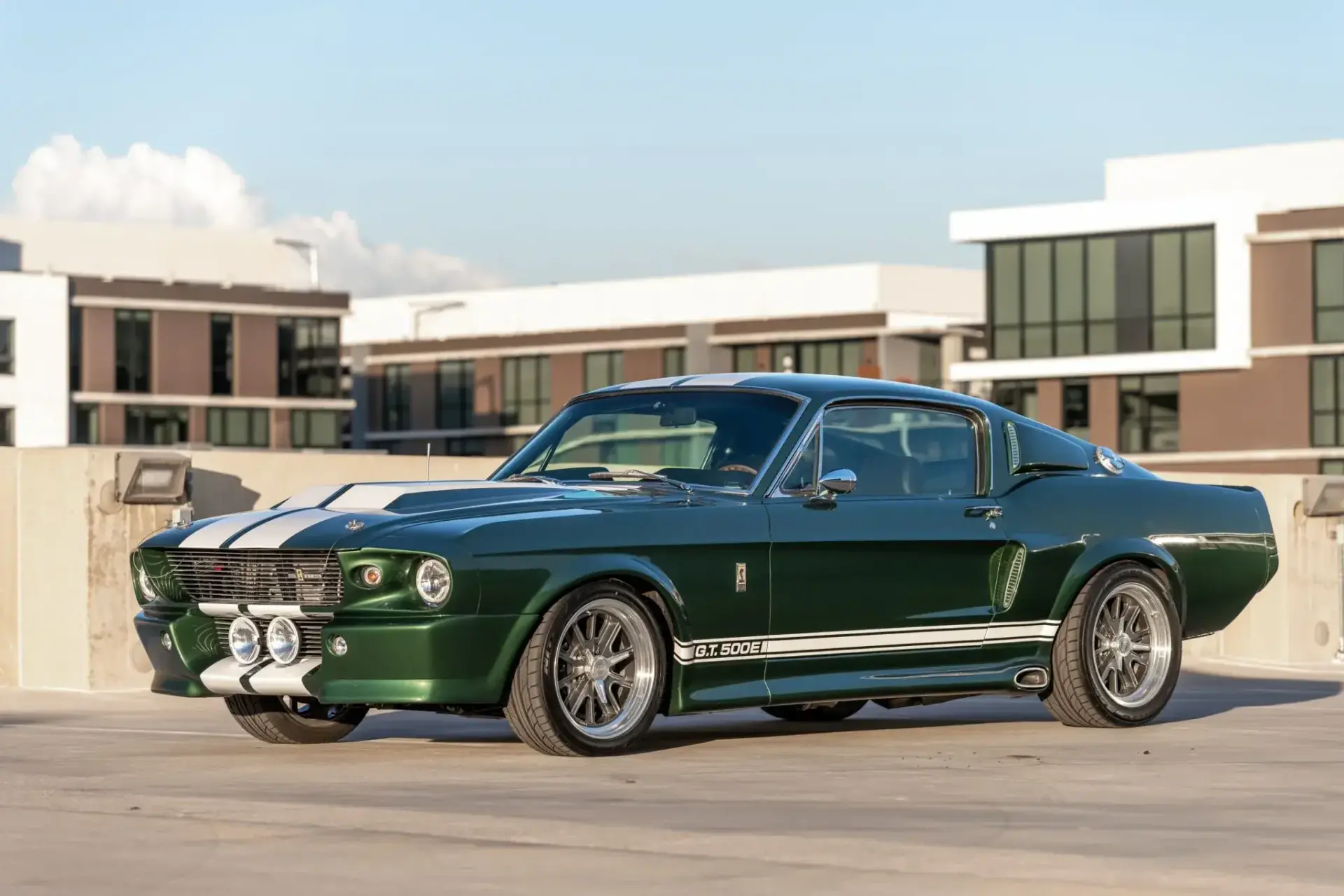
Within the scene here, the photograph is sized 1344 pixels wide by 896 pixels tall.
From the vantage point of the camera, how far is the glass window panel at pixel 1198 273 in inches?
2549

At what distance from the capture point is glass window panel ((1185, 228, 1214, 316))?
64750mm

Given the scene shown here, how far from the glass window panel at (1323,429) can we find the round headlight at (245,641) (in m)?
59.0

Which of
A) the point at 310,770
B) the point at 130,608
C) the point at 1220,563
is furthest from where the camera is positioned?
the point at 130,608

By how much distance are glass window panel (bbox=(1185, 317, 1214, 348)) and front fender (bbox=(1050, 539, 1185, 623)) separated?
54.8 m

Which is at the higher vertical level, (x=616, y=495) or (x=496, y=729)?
(x=616, y=495)

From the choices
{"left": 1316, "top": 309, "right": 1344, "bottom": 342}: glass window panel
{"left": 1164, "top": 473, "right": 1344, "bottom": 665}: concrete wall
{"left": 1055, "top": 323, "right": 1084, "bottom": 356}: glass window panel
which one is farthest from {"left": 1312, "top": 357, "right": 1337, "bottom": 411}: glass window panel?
{"left": 1164, "top": 473, "right": 1344, "bottom": 665}: concrete wall

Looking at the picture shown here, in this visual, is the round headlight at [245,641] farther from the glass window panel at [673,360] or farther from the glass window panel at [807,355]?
the glass window panel at [673,360]

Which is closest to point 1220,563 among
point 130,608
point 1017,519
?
point 1017,519

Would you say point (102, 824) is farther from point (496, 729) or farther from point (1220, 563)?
point (1220, 563)

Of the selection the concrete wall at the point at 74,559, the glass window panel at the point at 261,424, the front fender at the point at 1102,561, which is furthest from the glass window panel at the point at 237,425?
the front fender at the point at 1102,561

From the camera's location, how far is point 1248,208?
6419 centimetres

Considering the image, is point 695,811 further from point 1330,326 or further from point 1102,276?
point 1330,326

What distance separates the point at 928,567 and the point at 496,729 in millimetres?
2167

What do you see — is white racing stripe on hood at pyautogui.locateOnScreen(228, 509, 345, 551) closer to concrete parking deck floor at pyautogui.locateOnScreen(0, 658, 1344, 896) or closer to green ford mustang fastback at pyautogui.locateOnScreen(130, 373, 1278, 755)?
green ford mustang fastback at pyautogui.locateOnScreen(130, 373, 1278, 755)
